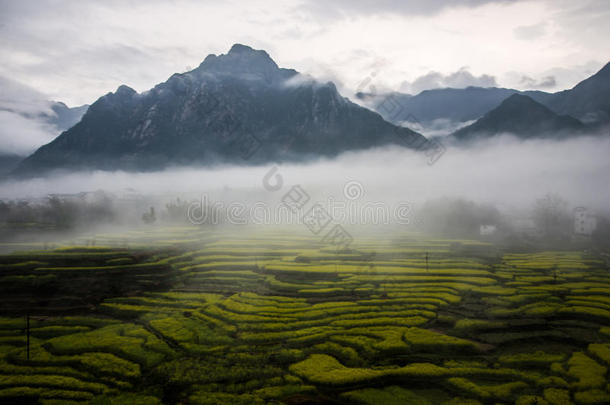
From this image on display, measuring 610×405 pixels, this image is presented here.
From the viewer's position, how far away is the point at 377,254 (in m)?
105

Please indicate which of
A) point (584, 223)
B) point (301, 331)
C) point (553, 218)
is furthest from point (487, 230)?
point (301, 331)

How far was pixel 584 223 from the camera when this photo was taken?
148m

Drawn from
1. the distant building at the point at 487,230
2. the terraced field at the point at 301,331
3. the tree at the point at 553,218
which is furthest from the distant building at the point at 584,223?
the terraced field at the point at 301,331

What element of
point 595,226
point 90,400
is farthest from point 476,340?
point 595,226

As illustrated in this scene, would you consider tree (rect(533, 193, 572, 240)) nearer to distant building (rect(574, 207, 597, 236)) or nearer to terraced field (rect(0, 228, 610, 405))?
distant building (rect(574, 207, 597, 236))

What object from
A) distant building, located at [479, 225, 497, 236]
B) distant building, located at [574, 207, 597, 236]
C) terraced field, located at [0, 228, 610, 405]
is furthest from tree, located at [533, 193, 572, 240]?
terraced field, located at [0, 228, 610, 405]

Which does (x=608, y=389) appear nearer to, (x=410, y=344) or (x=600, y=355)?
(x=600, y=355)

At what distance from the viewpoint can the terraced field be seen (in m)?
34.1

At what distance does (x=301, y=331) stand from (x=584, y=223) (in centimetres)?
15194

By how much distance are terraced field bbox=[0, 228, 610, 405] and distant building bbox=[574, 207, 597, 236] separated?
218ft

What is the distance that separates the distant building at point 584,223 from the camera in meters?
145

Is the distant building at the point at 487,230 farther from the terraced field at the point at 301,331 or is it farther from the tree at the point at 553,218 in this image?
the terraced field at the point at 301,331

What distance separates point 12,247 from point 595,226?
20757 cm

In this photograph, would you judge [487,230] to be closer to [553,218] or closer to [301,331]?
[553,218]
